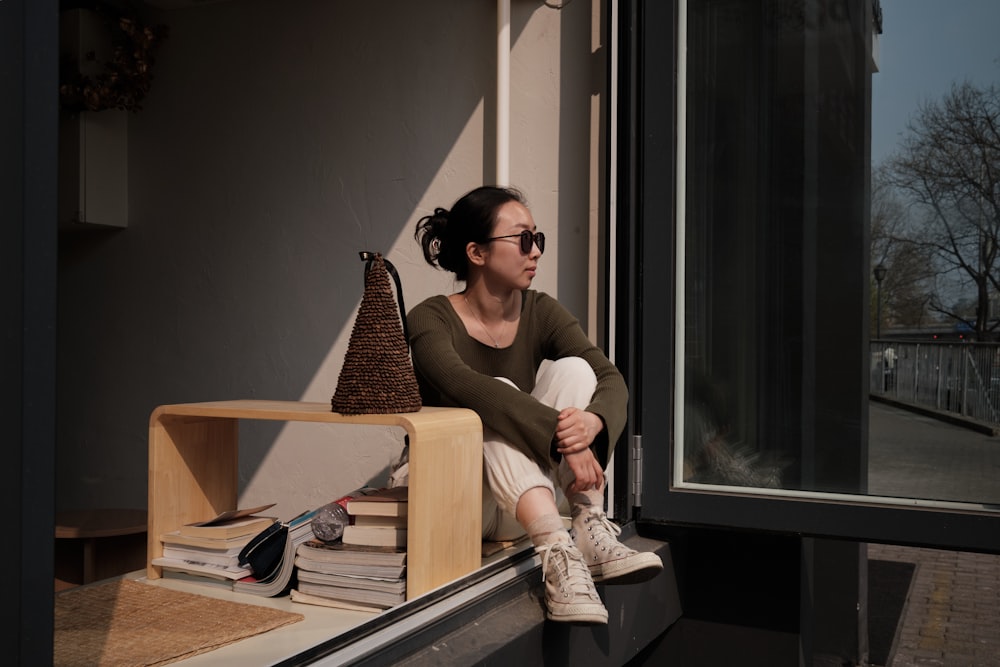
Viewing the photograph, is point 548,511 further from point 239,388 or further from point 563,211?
point 239,388

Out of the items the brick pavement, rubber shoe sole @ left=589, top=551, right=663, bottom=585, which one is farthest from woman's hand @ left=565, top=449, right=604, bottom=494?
the brick pavement

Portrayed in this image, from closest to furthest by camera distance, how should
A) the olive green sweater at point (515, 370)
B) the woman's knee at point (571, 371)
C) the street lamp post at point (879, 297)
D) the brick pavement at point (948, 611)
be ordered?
the olive green sweater at point (515, 370) < the woman's knee at point (571, 371) < the street lamp post at point (879, 297) < the brick pavement at point (948, 611)

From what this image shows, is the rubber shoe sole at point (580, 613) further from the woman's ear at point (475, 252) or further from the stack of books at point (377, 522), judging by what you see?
the woman's ear at point (475, 252)

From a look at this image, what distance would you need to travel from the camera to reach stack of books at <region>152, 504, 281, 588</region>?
6.74 ft

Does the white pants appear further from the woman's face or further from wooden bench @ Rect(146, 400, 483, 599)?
the woman's face

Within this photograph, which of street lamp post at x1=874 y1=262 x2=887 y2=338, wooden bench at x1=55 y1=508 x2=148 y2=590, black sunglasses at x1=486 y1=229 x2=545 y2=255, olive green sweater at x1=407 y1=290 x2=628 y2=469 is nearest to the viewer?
olive green sweater at x1=407 y1=290 x2=628 y2=469

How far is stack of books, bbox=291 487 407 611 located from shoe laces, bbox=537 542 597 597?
292 millimetres

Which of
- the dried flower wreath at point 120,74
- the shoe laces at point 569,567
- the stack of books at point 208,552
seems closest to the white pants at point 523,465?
the shoe laces at point 569,567

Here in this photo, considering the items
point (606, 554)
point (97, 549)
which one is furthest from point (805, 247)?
point (97, 549)

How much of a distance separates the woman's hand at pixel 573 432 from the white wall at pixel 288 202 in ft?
3.59

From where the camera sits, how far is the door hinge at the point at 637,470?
8.62 feet

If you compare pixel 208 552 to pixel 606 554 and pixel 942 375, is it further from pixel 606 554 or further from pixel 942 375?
pixel 942 375

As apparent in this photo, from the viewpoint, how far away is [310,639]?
1.69 m

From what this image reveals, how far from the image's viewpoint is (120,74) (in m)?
3.88
